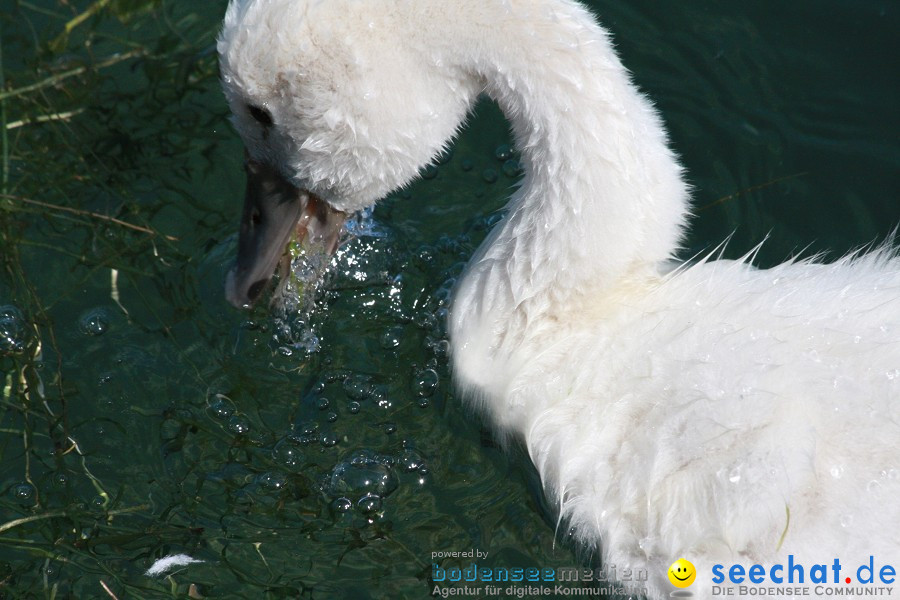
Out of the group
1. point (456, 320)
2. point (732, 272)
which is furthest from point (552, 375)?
point (732, 272)

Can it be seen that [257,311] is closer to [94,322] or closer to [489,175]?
[94,322]

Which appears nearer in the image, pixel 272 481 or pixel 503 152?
pixel 272 481

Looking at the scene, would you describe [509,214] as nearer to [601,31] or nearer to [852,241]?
[601,31]

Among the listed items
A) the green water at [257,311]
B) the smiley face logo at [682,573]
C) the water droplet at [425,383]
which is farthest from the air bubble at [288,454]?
the smiley face logo at [682,573]

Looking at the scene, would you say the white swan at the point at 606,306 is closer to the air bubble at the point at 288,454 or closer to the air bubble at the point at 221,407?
the air bubble at the point at 288,454

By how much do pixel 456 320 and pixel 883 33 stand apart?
2.91 metres

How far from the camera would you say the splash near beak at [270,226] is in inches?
137

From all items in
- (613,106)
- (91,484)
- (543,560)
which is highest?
(613,106)

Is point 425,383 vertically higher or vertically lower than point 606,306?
lower

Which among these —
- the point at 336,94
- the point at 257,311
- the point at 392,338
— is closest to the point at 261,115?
the point at 336,94

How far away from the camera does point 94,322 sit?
4.17 meters

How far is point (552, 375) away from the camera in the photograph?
3.14m

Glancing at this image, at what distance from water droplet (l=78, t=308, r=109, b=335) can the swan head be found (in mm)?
1161

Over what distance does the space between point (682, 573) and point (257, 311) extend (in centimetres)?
208
